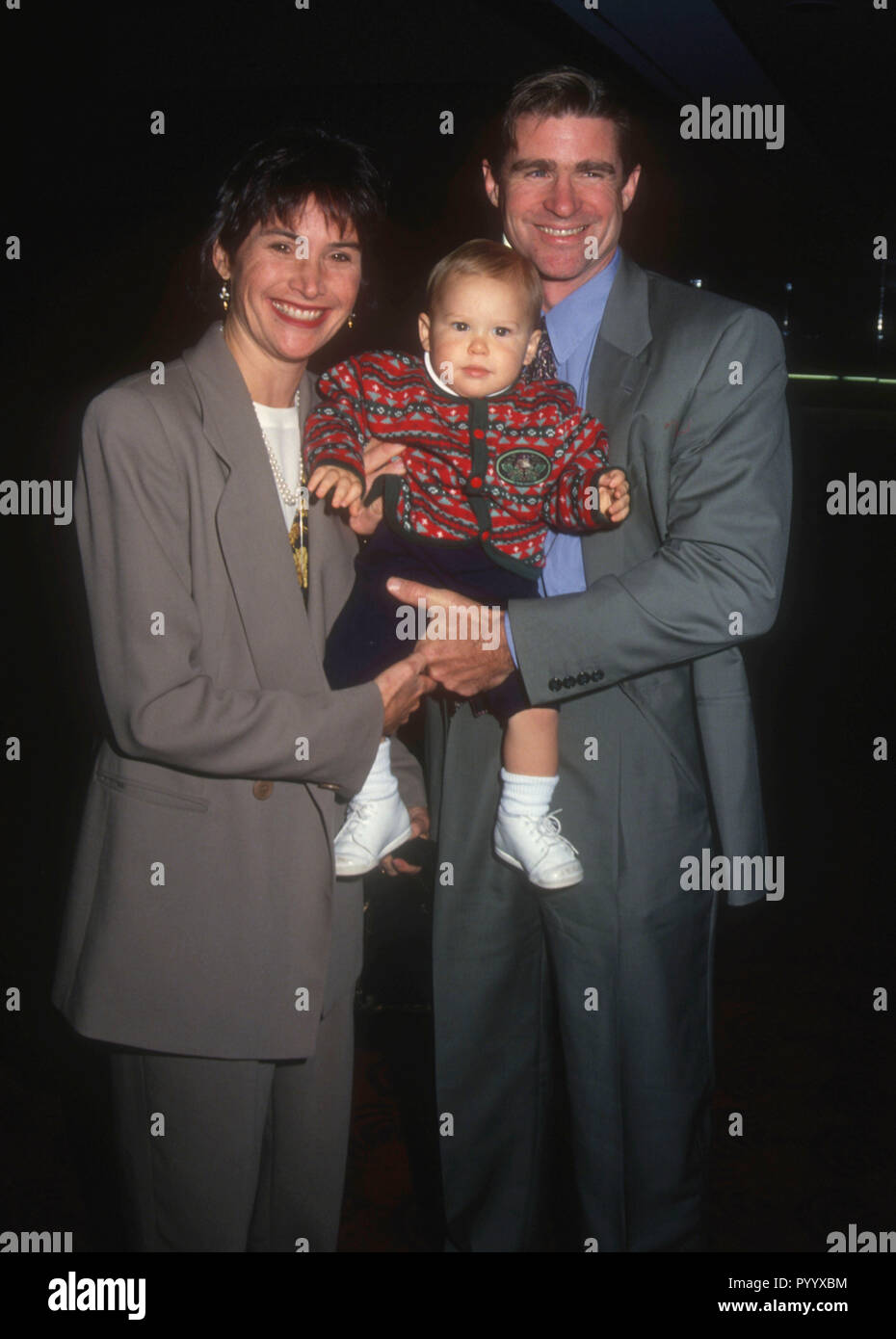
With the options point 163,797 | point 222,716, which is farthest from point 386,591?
point 163,797

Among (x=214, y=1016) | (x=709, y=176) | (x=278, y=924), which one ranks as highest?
(x=709, y=176)

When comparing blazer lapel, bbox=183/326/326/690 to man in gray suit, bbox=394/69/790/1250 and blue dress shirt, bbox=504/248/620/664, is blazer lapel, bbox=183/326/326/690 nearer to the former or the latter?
man in gray suit, bbox=394/69/790/1250

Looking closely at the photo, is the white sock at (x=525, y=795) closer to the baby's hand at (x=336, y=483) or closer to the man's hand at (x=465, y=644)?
the man's hand at (x=465, y=644)

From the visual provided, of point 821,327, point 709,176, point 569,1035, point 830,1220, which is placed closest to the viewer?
point 569,1035

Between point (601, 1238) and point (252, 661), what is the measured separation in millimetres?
1289

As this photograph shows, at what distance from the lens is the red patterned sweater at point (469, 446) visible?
1.88 m

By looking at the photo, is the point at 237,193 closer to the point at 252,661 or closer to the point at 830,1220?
the point at 252,661

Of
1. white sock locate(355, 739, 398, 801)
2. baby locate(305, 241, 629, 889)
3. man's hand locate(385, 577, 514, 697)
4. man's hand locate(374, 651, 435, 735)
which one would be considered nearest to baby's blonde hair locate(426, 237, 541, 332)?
baby locate(305, 241, 629, 889)

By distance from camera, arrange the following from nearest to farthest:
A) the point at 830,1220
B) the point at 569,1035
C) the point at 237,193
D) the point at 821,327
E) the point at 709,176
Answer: the point at 237,193, the point at 569,1035, the point at 830,1220, the point at 709,176, the point at 821,327

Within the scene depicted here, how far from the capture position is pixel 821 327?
22062 millimetres

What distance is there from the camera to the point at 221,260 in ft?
6.22

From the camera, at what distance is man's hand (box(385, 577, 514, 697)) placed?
6.46 ft

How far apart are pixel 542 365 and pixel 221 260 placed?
22.1 inches
